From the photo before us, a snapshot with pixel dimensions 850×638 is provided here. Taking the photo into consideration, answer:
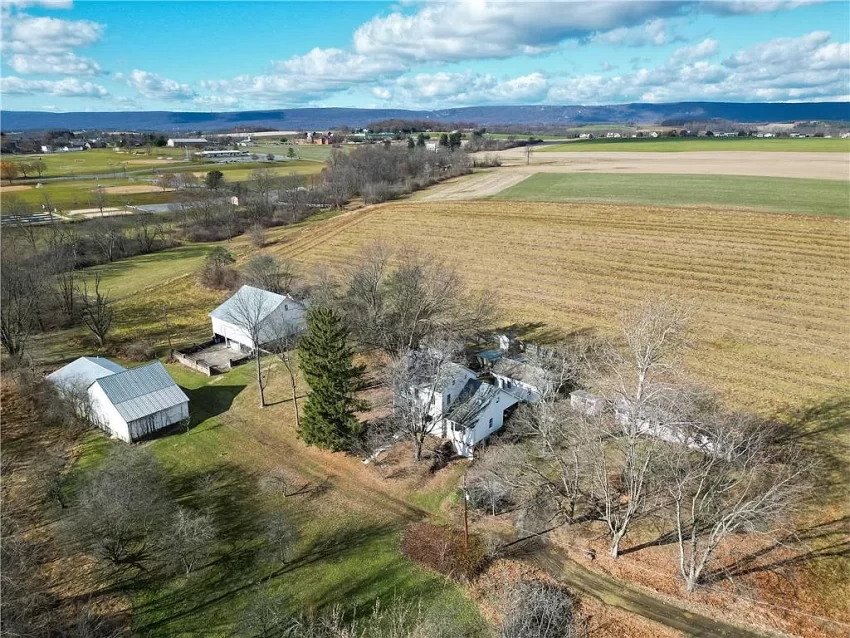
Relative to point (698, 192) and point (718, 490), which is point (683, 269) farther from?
point (718, 490)

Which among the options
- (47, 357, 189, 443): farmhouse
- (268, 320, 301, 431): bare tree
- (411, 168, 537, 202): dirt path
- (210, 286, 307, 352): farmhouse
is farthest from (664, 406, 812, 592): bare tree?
(411, 168, 537, 202): dirt path

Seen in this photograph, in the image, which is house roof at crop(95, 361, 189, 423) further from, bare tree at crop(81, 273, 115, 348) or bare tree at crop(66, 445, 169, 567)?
bare tree at crop(81, 273, 115, 348)

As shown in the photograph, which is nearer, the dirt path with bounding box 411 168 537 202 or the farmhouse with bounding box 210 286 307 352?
the farmhouse with bounding box 210 286 307 352

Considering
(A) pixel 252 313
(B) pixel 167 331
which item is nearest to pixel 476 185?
(B) pixel 167 331

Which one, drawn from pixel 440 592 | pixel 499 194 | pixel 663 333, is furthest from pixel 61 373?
pixel 499 194

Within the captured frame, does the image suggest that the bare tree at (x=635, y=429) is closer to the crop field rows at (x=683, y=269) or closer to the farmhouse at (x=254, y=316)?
the crop field rows at (x=683, y=269)

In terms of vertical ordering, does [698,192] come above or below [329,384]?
above
